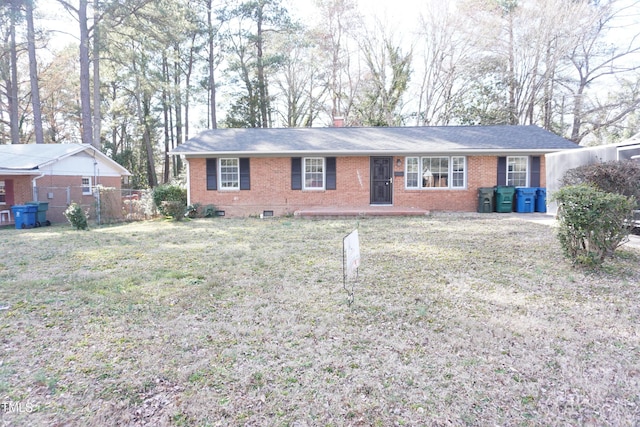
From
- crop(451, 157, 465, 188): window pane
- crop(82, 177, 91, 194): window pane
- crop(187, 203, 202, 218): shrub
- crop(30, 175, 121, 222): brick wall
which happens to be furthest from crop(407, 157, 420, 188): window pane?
crop(82, 177, 91, 194): window pane

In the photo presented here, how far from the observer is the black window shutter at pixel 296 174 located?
43.4 ft

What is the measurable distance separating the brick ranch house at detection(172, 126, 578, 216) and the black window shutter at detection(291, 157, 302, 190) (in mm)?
37

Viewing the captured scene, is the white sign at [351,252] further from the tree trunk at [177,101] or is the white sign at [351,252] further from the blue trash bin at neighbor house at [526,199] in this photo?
the tree trunk at [177,101]

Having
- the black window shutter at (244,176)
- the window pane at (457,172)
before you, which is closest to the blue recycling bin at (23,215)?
the black window shutter at (244,176)

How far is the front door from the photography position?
13336 millimetres

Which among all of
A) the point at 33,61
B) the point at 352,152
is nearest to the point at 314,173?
the point at 352,152

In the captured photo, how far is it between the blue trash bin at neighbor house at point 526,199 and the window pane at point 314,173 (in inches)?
275

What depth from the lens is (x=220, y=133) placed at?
50.5 ft

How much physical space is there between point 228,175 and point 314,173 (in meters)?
3.24

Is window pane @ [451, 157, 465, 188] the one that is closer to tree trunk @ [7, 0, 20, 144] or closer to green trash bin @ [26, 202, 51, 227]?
green trash bin @ [26, 202, 51, 227]

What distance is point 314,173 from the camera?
526 inches

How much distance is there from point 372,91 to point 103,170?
16.8 meters

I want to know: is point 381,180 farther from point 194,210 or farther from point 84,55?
point 84,55

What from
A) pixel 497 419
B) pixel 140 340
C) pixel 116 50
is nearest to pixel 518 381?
pixel 497 419
